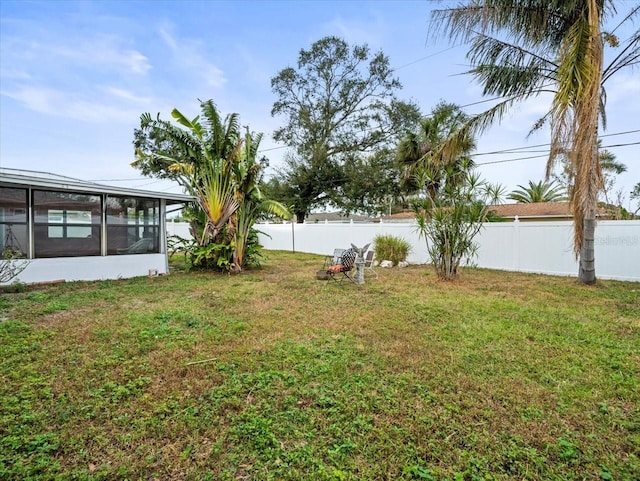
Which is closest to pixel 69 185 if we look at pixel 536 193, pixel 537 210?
pixel 537 210

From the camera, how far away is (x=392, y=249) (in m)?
12.9

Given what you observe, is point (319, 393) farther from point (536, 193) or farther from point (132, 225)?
point (536, 193)

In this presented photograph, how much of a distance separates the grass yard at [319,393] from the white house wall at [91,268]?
2.31 metres

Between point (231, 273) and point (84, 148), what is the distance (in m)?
14.2

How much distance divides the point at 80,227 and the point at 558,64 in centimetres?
1222

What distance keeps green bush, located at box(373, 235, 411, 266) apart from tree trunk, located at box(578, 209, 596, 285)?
219 inches

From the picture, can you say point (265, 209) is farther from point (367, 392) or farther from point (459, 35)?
point (367, 392)

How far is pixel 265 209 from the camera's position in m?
10.9

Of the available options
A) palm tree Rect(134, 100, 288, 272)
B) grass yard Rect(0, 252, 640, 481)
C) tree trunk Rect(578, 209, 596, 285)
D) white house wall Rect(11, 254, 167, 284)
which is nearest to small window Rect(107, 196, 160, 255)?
white house wall Rect(11, 254, 167, 284)

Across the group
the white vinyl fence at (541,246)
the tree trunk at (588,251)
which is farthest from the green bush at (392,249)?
the tree trunk at (588,251)

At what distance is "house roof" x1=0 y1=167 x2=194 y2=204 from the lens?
7.32m

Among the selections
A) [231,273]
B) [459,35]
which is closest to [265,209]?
[231,273]

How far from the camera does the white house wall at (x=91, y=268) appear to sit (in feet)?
26.5

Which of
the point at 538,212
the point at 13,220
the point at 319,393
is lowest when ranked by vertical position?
the point at 319,393
